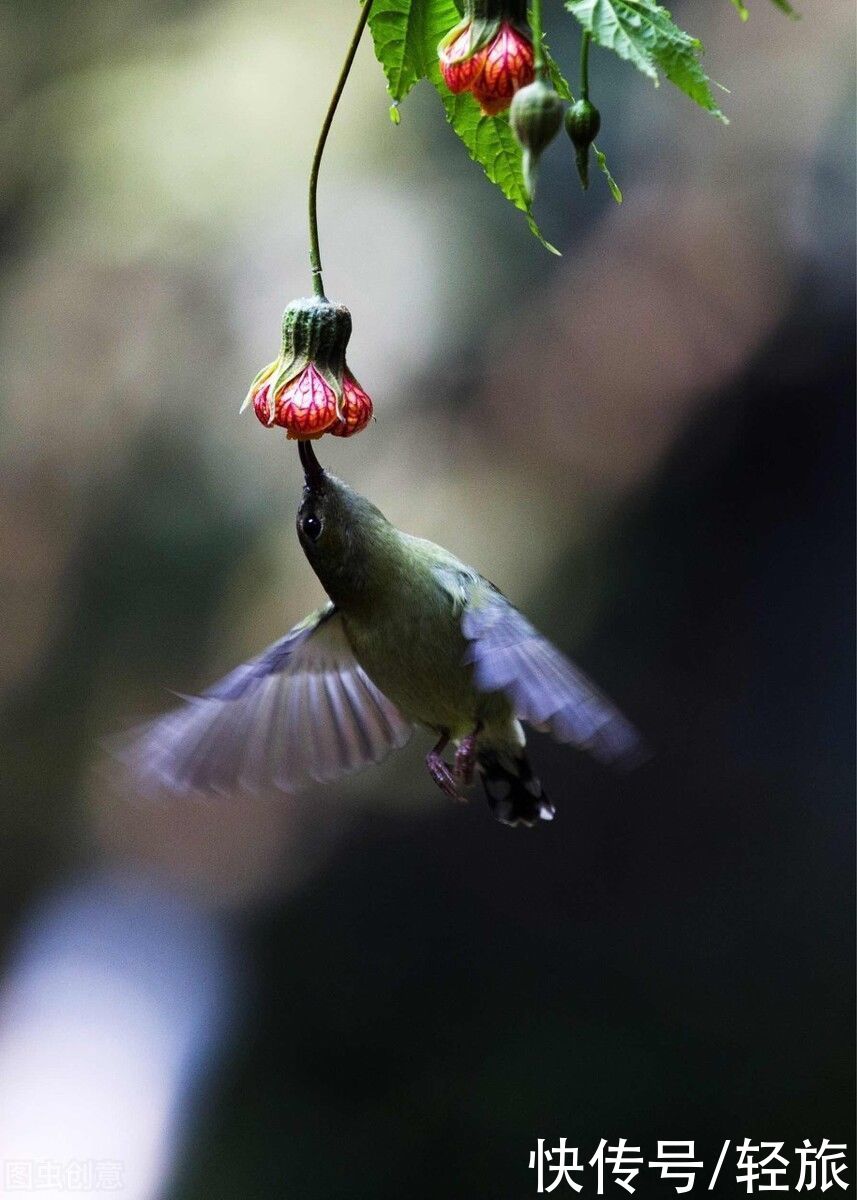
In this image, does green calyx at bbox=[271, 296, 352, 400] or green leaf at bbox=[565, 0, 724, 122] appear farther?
green calyx at bbox=[271, 296, 352, 400]

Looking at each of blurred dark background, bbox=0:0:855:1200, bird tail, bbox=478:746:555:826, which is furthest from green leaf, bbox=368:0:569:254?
blurred dark background, bbox=0:0:855:1200

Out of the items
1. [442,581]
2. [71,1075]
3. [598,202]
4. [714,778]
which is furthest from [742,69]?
[71,1075]

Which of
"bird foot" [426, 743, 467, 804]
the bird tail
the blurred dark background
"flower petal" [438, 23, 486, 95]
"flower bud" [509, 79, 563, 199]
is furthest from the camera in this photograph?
the blurred dark background

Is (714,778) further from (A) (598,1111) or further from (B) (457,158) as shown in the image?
(B) (457,158)

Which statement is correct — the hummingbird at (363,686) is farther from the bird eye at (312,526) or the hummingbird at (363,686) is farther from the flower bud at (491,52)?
the flower bud at (491,52)

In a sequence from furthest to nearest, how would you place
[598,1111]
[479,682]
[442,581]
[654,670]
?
[654,670], [598,1111], [442,581], [479,682]

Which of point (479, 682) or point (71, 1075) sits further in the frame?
point (71, 1075)

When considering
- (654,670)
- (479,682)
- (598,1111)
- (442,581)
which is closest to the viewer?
(479,682)

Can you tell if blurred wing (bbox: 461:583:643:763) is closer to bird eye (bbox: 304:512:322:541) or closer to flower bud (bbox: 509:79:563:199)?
bird eye (bbox: 304:512:322:541)
